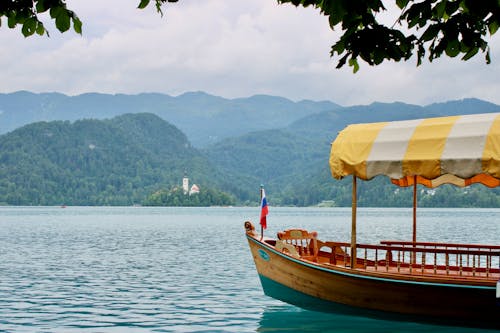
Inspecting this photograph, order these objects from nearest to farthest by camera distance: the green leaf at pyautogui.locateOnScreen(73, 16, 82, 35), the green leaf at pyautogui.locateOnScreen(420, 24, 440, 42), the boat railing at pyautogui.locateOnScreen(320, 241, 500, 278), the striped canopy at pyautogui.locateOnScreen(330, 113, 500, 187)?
the green leaf at pyautogui.locateOnScreen(73, 16, 82, 35), the green leaf at pyautogui.locateOnScreen(420, 24, 440, 42), the striped canopy at pyautogui.locateOnScreen(330, 113, 500, 187), the boat railing at pyautogui.locateOnScreen(320, 241, 500, 278)

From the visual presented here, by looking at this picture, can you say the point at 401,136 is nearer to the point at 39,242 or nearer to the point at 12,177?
the point at 39,242

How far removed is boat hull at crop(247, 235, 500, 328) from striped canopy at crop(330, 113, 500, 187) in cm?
187

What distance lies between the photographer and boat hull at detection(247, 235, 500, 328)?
449 inches

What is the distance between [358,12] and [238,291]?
15.4 meters

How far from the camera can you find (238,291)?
19.3 m

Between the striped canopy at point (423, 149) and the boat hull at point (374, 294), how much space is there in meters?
1.87

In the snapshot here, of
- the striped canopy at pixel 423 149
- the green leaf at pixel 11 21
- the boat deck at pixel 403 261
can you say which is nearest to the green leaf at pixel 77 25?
the green leaf at pixel 11 21

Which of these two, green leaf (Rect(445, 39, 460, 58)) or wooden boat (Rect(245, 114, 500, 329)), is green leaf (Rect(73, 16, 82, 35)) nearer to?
green leaf (Rect(445, 39, 460, 58))

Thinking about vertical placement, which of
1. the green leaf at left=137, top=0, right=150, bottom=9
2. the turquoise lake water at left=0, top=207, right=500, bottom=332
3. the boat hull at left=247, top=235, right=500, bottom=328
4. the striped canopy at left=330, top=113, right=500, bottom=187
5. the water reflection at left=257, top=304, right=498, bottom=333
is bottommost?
the turquoise lake water at left=0, top=207, right=500, bottom=332

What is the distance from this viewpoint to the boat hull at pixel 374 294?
11398 mm

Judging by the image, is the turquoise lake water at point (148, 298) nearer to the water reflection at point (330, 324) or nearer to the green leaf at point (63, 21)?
the water reflection at point (330, 324)

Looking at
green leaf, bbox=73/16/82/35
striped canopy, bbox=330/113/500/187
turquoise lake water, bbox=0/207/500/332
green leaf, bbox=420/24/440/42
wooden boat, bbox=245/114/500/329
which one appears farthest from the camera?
turquoise lake water, bbox=0/207/500/332

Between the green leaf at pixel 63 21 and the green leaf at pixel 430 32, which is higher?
the green leaf at pixel 430 32

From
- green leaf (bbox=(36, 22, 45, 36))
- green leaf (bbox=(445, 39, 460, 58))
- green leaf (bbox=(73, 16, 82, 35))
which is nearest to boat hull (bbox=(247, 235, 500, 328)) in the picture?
green leaf (bbox=(445, 39, 460, 58))
